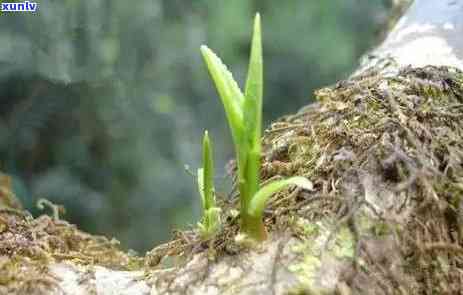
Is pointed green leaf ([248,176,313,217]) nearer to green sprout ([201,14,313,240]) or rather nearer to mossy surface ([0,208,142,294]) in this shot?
green sprout ([201,14,313,240])

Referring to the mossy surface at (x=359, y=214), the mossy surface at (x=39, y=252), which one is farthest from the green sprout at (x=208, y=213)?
the mossy surface at (x=39, y=252)

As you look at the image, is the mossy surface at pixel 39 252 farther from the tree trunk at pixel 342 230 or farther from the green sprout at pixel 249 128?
the green sprout at pixel 249 128

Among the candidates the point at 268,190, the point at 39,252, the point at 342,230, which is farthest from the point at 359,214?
the point at 39,252

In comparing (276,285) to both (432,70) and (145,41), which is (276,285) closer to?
(432,70)
